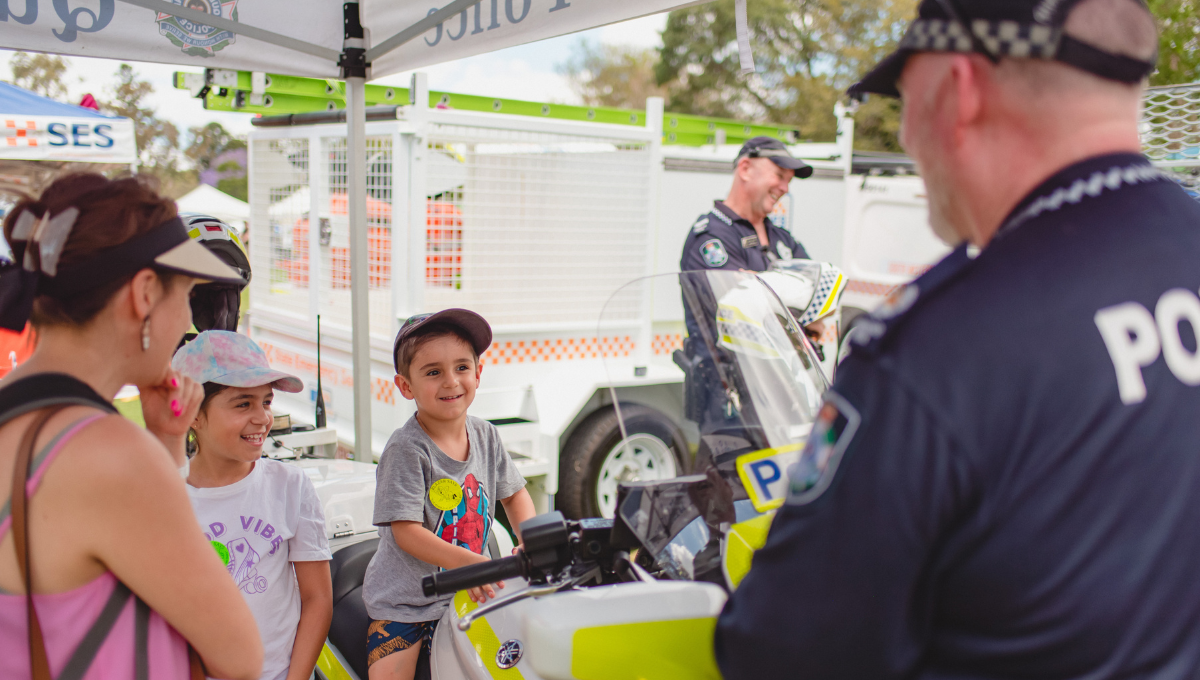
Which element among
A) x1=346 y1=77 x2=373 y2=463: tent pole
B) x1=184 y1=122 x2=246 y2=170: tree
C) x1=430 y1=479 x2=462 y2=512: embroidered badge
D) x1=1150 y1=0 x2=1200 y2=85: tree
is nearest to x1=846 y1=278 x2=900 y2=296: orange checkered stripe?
x1=1150 y1=0 x2=1200 y2=85: tree

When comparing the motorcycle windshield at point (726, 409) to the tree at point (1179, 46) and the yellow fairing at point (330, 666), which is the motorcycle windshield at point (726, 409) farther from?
the tree at point (1179, 46)

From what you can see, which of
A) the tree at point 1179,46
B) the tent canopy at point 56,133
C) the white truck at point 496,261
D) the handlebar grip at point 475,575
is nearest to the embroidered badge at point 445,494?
the handlebar grip at point 475,575

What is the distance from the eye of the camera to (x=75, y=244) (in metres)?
1.18

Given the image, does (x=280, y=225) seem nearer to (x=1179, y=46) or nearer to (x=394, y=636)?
(x=394, y=636)

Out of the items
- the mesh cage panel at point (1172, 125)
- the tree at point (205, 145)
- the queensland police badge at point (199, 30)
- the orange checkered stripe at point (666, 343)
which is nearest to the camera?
the queensland police badge at point (199, 30)

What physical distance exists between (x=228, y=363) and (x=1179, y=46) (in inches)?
397

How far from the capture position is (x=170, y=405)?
1.38 m

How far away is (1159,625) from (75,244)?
140 centimetres

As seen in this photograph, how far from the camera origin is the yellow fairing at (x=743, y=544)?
1309 mm

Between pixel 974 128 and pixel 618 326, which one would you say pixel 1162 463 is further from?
pixel 618 326

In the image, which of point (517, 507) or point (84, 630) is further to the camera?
point (517, 507)

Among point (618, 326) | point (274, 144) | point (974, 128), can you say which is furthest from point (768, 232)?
point (974, 128)

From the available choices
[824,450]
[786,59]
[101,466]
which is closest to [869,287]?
[824,450]

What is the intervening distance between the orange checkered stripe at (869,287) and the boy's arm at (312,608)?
7069 millimetres
